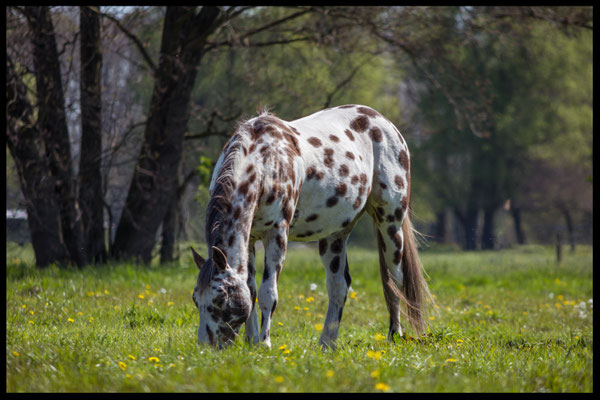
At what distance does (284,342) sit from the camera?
19.3 ft

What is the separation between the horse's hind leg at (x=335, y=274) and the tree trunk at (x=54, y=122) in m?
6.12

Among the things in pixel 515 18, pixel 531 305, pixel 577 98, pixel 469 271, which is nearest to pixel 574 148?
pixel 577 98

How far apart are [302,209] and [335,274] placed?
1.13 meters

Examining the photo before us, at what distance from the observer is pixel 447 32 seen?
45.2ft

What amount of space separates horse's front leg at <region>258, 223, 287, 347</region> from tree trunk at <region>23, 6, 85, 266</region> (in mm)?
6834

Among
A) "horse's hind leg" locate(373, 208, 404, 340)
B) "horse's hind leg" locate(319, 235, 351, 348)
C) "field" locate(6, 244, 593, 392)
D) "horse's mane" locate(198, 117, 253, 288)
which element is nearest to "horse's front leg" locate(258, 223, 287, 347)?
"field" locate(6, 244, 593, 392)

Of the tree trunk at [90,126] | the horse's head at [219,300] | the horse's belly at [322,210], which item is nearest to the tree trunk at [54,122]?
the tree trunk at [90,126]

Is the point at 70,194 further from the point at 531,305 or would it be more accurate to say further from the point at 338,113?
the point at 531,305

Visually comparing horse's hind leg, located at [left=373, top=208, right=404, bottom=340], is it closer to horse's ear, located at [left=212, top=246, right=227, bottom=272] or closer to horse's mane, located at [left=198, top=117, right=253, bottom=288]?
horse's mane, located at [left=198, top=117, right=253, bottom=288]

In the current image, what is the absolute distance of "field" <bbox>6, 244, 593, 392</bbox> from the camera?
3938 millimetres

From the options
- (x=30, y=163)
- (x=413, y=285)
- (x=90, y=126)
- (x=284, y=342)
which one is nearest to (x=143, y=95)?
(x=90, y=126)

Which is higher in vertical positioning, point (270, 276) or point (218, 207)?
point (218, 207)

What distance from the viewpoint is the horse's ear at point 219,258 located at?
461 cm

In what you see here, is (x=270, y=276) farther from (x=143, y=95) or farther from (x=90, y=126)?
(x=143, y=95)
